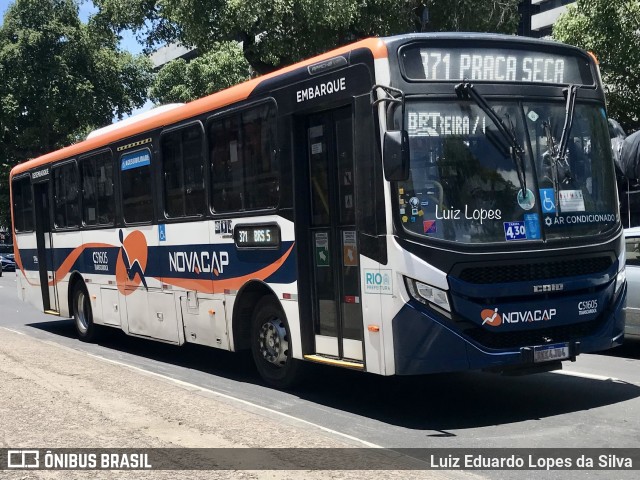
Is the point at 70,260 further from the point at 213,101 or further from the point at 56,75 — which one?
the point at 56,75

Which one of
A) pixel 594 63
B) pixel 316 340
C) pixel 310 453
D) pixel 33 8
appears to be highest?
pixel 33 8

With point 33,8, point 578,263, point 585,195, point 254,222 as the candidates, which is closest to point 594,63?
point 585,195

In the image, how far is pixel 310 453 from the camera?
6203 mm

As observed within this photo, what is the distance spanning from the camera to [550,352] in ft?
24.2

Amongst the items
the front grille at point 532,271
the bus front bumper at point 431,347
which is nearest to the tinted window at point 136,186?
the bus front bumper at point 431,347

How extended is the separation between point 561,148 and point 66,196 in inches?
366

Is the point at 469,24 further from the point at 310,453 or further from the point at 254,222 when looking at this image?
the point at 310,453

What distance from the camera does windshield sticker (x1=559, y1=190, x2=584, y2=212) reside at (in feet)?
24.9

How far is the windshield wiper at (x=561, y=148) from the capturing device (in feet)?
24.8

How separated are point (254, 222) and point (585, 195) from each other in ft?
11.3

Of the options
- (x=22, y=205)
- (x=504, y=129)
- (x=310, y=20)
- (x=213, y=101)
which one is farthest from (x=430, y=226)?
(x=310, y=20)

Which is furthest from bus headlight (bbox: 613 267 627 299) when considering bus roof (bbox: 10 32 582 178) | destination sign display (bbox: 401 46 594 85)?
bus roof (bbox: 10 32 582 178)

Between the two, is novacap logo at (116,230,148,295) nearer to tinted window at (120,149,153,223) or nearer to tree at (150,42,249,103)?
tinted window at (120,149,153,223)

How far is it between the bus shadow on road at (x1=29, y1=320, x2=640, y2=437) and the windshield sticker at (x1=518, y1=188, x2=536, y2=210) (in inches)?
73.8
